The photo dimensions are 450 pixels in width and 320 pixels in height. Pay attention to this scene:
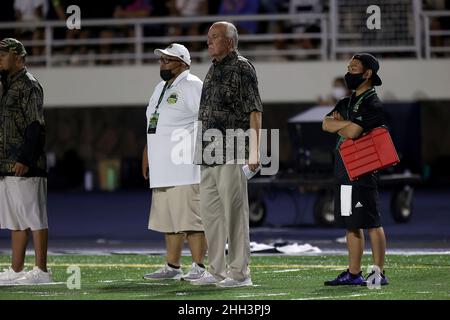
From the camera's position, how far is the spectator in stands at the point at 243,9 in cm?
2555

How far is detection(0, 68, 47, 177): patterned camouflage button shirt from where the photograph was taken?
35.9 feet

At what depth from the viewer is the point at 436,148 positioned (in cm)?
3147

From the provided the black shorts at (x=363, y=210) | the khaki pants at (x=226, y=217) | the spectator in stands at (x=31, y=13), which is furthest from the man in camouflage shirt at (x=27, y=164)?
the spectator in stands at (x=31, y=13)

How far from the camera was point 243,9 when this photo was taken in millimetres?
25547

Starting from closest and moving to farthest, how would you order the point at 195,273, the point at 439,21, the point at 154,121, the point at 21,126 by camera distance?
the point at 21,126 < the point at 195,273 < the point at 154,121 < the point at 439,21

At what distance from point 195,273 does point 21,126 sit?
1.87m

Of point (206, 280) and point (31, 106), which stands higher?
point (31, 106)

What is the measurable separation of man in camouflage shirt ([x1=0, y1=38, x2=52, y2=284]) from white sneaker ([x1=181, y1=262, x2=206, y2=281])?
1.14 m

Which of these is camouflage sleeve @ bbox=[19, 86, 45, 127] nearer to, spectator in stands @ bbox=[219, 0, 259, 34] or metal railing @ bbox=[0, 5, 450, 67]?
metal railing @ bbox=[0, 5, 450, 67]

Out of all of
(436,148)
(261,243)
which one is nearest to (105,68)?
(436,148)

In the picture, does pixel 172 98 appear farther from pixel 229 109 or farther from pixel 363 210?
pixel 363 210

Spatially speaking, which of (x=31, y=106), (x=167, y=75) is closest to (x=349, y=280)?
(x=167, y=75)

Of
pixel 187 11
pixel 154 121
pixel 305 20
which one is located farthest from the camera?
pixel 187 11

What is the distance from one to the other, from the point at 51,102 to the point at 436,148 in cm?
968
